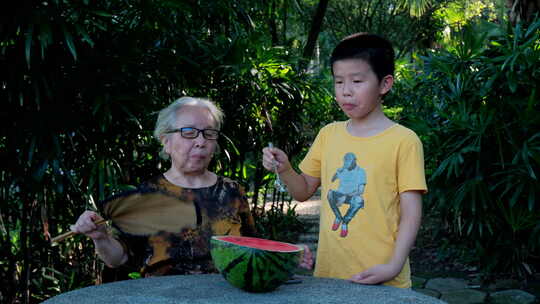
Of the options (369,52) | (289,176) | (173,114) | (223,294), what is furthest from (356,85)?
(223,294)

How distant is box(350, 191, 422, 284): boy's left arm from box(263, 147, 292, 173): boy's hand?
0.42 m

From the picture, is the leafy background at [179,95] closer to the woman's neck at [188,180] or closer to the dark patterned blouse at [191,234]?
the woman's neck at [188,180]

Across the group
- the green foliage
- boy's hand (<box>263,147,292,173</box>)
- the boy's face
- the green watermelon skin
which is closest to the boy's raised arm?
boy's hand (<box>263,147,292,173</box>)

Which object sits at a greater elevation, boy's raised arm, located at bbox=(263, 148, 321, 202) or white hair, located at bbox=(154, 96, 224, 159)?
white hair, located at bbox=(154, 96, 224, 159)

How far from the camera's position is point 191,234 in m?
2.10

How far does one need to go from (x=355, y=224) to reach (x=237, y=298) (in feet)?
2.02

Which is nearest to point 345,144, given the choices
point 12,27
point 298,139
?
point 12,27

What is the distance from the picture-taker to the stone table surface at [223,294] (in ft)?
4.67

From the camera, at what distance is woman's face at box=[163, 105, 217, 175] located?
2.11 m

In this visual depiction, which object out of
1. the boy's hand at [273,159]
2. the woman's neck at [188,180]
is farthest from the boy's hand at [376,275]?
the woman's neck at [188,180]

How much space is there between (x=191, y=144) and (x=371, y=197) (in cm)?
67

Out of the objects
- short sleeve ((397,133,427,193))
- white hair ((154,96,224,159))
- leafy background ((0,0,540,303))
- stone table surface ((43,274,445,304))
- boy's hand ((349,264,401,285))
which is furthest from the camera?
leafy background ((0,0,540,303))

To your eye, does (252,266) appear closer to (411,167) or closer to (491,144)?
(411,167)

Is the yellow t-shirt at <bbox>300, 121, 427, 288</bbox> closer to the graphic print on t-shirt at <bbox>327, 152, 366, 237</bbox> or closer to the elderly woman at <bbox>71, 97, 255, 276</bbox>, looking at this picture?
the graphic print on t-shirt at <bbox>327, 152, 366, 237</bbox>
